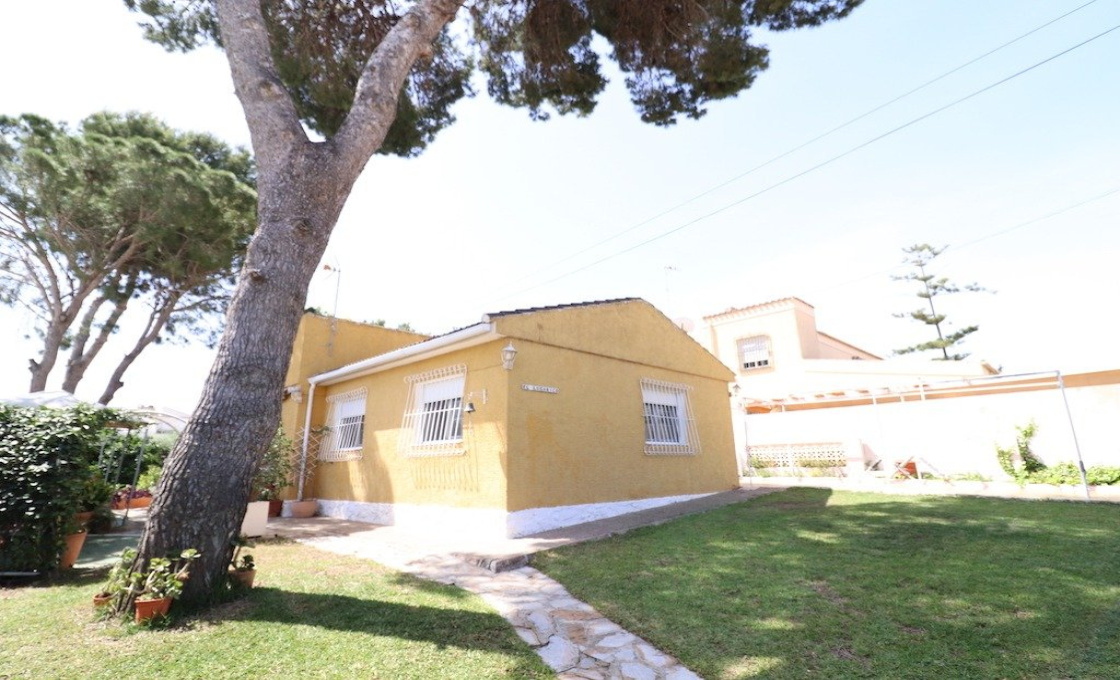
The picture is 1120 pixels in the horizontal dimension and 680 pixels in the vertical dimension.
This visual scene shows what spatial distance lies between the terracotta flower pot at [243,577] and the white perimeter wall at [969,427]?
16.3 meters

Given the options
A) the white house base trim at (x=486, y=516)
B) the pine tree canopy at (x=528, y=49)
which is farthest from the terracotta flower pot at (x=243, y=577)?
the pine tree canopy at (x=528, y=49)

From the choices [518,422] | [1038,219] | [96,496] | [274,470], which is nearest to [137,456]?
[96,496]

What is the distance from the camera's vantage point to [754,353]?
24469mm

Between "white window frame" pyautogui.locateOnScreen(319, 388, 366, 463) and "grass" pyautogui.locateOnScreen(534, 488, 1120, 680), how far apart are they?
6.61m

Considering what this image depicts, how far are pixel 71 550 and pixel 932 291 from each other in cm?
3560

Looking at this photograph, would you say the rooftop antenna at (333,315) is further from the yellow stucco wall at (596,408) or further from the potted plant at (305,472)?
the yellow stucco wall at (596,408)

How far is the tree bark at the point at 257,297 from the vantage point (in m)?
4.23

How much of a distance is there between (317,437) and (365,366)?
10.1 ft

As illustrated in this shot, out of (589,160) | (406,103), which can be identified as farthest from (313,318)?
(589,160)

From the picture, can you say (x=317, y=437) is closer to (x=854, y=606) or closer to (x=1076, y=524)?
(x=854, y=606)

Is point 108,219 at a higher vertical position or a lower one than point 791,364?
higher

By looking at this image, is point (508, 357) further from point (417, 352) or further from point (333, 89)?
point (333, 89)

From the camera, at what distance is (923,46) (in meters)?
9.53

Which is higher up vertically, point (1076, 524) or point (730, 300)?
point (730, 300)
